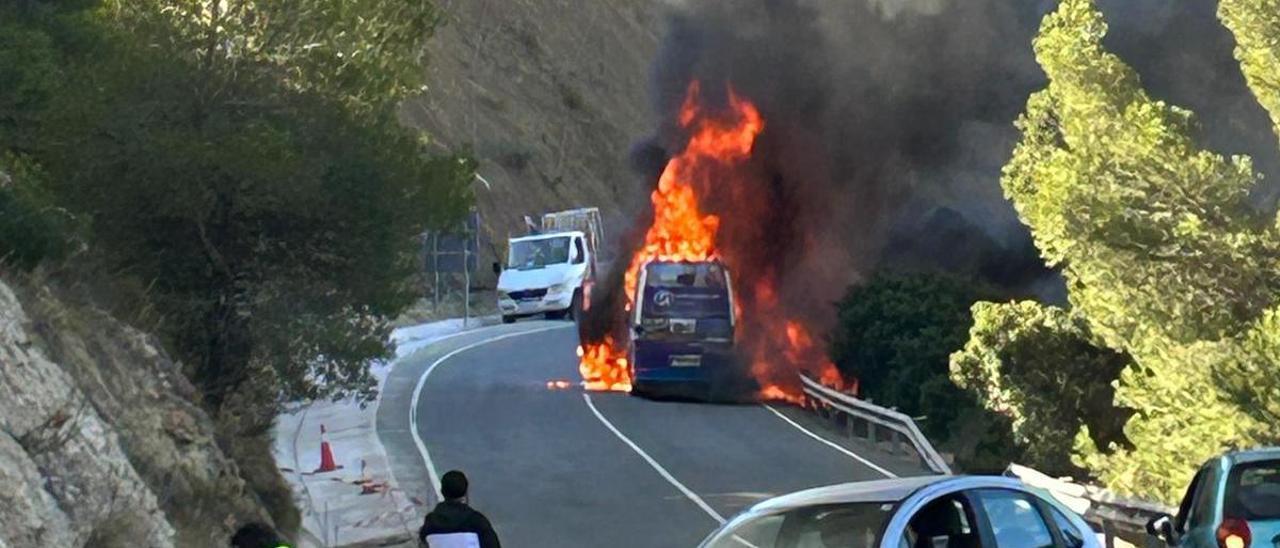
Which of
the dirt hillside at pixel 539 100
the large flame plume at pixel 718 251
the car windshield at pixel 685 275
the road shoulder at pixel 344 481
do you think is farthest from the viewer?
the dirt hillside at pixel 539 100

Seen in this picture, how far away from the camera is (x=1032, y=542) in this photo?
9.84m

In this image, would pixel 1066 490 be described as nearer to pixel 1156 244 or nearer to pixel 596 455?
Answer: pixel 1156 244

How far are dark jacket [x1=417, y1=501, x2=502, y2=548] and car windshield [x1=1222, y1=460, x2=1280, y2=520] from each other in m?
4.64

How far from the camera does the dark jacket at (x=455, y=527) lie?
9898 mm

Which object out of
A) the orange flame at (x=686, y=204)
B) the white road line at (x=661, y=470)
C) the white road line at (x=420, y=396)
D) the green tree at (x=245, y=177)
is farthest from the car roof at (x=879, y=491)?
the orange flame at (x=686, y=204)

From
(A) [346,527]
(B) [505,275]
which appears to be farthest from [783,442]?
(B) [505,275]

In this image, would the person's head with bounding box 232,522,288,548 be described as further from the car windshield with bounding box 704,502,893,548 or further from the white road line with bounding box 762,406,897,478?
the white road line with bounding box 762,406,897,478

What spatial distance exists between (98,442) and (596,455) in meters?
14.4

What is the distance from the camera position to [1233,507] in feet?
37.7

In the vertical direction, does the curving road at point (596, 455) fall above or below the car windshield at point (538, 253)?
below

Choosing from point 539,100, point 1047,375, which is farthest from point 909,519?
point 539,100

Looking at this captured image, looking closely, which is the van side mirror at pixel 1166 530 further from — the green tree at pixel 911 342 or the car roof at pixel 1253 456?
the green tree at pixel 911 342

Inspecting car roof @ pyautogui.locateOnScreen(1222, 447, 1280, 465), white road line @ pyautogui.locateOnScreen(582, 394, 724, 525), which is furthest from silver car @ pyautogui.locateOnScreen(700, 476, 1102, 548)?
white road line @ pyautogui.locateOnScreen(582, 394, 724, 525)

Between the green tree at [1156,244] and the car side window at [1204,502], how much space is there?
8950 mm
